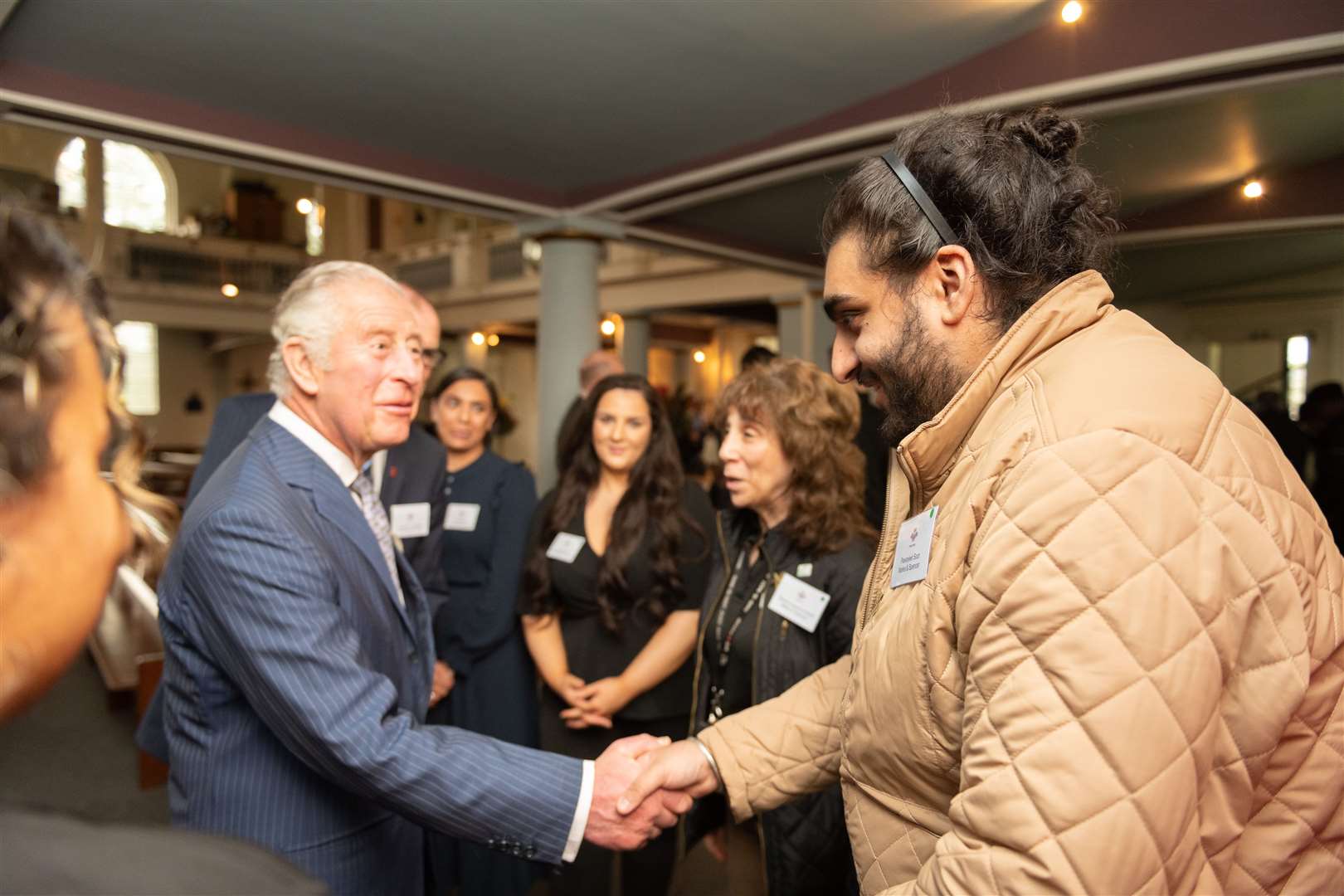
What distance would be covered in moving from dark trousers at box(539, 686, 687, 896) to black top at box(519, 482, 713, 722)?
5 cm

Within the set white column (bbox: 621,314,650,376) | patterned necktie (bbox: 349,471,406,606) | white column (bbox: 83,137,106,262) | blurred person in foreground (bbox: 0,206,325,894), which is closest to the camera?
blurred person in foreground (bbox: 0,206,325,894)

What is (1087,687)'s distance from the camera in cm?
76

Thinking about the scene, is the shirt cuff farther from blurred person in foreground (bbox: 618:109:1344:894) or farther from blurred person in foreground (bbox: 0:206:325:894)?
blurred person in foreground (bbox: 0:206:325:894)

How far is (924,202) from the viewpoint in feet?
3.55

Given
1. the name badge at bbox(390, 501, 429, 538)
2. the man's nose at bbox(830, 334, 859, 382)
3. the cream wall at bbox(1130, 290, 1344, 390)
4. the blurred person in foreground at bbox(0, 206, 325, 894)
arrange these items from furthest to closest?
the name badge at bbox(390, 501, 429, 538) < the cream wall at bbox(1130, 290, 1344, 390) < the man's nose at bbox(830, 334, 859, 382) < the blurred person in foreground at bbox(0, 206, 325, 894)

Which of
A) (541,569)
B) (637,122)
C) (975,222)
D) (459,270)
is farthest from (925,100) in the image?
(459,270)

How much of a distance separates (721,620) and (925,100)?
10.7 feet

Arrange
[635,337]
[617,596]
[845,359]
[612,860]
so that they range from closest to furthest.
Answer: [845,359], [612,860], [617,596], [635,337]

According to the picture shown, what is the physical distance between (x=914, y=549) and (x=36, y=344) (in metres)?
0.93

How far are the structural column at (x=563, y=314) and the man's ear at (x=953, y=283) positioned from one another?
5417mm

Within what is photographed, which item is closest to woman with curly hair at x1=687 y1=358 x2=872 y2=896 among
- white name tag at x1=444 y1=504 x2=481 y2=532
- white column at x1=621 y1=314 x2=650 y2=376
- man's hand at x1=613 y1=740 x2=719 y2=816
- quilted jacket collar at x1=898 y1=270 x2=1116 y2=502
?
man's hand at x1=613 y1=740 x2=719 y2=816

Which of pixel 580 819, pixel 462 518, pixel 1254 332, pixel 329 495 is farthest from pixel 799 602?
pixel 1254 332

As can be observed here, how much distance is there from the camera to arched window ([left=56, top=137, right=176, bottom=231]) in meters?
18.9

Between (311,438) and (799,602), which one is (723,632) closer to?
(799,602)
